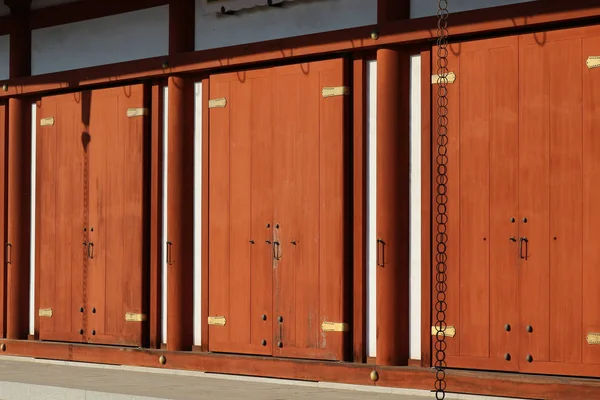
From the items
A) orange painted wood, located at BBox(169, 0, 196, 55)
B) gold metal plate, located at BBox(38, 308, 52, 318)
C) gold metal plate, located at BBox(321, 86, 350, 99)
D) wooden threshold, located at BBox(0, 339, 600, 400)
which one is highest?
orange painted wood, located at BBox(169, 0, 196, 55)

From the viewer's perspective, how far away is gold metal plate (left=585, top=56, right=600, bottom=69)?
9.38m

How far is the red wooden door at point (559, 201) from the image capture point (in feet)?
30.8

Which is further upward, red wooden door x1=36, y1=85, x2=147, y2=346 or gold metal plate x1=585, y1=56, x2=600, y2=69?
gold metal plate x1=585, y1=56, x2=600, y2=69

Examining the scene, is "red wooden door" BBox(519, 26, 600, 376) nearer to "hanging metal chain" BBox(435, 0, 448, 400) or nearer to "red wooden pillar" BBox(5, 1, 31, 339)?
"hanging metal chain" BBox(435, 0, 448, 400)

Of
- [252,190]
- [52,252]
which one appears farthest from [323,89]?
[52,252]

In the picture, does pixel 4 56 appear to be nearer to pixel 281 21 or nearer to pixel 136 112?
pixel 136 112

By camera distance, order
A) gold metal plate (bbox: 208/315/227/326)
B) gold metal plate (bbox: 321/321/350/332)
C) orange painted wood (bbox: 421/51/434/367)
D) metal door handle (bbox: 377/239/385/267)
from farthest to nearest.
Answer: gold metal plate (bbox: 208/315/227/326)
gold metal plate (bbox: 321/321/350/332)
metal door handle (bbox: 377/239/385/267)
orange painted wood (bbox: 421/51/434/367)

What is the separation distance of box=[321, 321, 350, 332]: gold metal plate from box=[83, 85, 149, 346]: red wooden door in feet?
8.21

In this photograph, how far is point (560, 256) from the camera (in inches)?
376

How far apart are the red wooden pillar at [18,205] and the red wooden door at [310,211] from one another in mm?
3971

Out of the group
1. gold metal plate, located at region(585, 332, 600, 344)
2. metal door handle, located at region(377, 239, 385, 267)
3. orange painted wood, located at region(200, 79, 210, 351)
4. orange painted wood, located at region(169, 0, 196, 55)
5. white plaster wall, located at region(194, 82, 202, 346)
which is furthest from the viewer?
orange painted wood, located at region(169, 0, 196, 55)

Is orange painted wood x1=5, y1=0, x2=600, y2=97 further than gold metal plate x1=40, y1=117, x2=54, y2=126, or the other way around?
gold metal plate x1=40, y1=117, x2=54, y2=126

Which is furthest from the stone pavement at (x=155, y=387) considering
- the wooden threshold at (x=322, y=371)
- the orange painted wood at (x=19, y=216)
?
the orange painted wood at (x=19, y=216)

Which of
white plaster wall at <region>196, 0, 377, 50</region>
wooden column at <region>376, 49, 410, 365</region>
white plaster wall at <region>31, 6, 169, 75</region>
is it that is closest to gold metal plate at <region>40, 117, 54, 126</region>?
white plaster wall at <region>31, 6, 169, 75</region>
